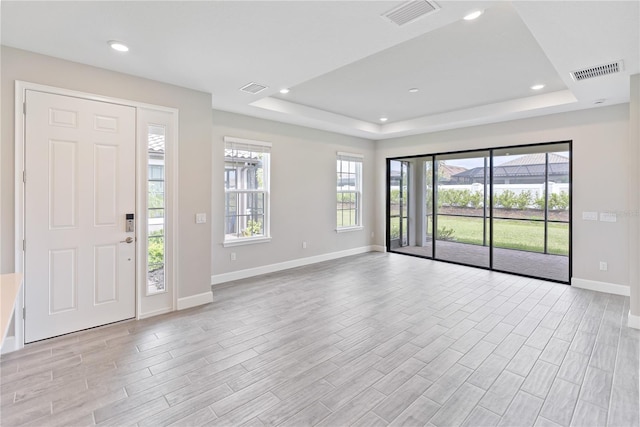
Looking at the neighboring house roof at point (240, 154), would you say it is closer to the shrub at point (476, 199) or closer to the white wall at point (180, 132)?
the white wall at point (180, 132)

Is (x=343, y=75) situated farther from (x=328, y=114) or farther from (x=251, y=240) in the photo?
(x=251, y=240)

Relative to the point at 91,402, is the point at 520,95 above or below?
above

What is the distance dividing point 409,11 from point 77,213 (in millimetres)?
3534

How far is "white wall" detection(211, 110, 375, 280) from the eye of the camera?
4.92 m

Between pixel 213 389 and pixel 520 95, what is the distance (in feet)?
18.0

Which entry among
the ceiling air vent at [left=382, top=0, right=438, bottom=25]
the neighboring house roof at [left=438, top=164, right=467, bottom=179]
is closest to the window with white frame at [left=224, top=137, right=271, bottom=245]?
the ceiling air vent at [left=382, top=0, right=438, bottom=25]

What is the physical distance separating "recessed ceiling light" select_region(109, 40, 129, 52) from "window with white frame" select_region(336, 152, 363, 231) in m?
4.48

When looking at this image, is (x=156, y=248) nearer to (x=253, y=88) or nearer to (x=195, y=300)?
(x=195, y=300)

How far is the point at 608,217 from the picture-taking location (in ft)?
14.8

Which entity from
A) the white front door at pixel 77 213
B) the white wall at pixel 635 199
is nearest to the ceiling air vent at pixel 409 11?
the white wall at pixel 635 199

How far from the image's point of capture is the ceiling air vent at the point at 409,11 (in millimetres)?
2100

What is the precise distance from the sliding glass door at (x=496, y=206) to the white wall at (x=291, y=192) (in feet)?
5.37

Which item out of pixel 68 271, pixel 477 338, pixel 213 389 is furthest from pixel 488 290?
pixel 68 271

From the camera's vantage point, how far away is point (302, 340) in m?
3.02
